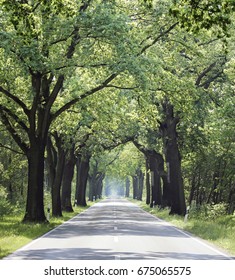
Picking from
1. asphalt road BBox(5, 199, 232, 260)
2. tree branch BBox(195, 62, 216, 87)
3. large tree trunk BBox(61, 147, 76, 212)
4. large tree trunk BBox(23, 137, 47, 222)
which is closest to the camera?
asphalt road BBox(5, 199, 232, 260)

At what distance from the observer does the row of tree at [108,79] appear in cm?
1975

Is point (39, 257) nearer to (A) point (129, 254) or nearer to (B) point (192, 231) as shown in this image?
(A) point (129, 254)

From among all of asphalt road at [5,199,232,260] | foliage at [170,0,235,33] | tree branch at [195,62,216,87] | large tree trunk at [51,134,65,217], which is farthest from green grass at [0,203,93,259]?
tree branch at [195,62,216,87]

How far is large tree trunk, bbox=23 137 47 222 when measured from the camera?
24906 mm

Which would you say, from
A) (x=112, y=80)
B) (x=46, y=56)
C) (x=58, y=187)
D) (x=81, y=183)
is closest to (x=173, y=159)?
(x=58, y=187)

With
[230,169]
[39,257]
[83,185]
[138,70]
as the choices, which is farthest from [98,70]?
[83,185]

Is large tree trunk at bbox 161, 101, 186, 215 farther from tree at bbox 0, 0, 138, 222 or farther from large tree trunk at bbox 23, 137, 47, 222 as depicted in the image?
large tree trunk at bbox 23, 137, 47, 222

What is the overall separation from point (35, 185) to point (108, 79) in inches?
243

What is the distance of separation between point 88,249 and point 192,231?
9298mm

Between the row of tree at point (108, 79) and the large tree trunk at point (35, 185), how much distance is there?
49 mm

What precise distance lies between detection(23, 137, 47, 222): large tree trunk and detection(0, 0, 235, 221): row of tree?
5cm

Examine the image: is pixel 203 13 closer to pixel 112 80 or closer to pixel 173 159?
pixel 112 80

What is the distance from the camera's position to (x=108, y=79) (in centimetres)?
2500

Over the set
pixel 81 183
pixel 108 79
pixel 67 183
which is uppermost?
pixel 108 79
